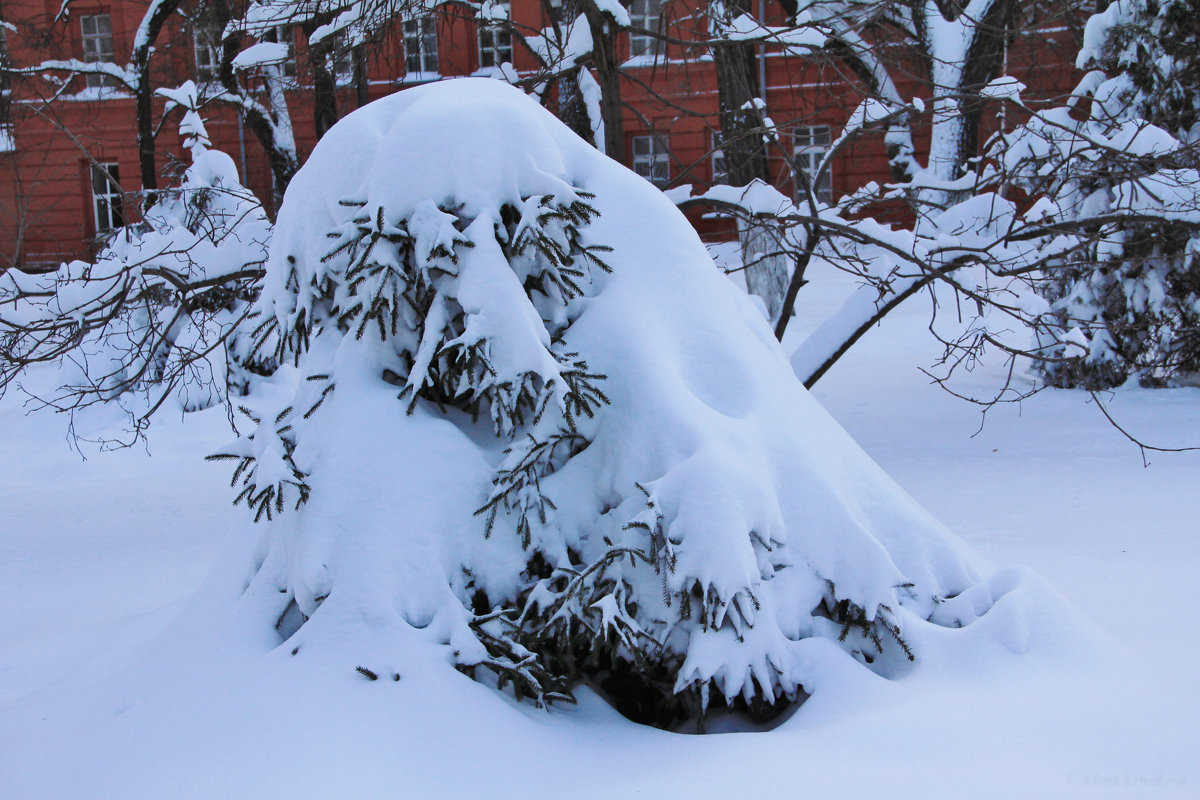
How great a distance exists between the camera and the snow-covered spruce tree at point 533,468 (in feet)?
9.10

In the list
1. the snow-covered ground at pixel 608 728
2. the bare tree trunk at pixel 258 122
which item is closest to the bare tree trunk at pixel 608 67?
the snow-covered ground at pixel 608 728

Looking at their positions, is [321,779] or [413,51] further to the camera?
[413,51]

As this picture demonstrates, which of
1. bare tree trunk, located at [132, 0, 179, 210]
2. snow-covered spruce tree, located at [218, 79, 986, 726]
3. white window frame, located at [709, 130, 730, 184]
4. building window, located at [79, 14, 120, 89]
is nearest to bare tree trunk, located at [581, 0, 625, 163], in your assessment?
white window frame, located at [709, 130, 730, 184]

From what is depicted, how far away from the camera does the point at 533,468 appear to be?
2.96 metres

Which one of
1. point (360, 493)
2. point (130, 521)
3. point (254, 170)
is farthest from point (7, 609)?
point (254, 170)

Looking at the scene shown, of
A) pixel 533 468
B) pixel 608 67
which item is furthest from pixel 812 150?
pixel 533 468

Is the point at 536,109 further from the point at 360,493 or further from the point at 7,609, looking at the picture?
the point at 7,609

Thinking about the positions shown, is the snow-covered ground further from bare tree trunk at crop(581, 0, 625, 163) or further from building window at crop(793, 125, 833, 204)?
bare tree trunk at crop(581, 0, 625, 163)

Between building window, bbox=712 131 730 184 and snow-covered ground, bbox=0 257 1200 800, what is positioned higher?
building window, bbox=712 131 730 184

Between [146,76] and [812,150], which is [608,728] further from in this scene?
[146,76]

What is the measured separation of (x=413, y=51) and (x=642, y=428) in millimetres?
5688

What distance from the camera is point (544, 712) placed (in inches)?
110

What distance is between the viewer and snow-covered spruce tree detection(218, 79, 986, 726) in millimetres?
2773

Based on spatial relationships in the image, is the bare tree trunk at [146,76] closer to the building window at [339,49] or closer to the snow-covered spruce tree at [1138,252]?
the building window at [339,49]
